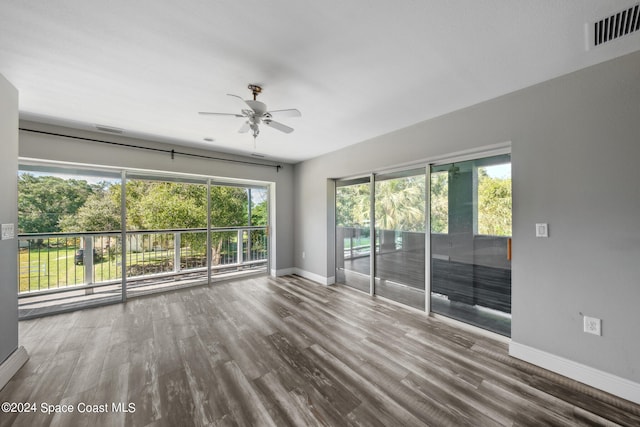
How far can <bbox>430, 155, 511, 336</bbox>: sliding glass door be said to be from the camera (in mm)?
2486

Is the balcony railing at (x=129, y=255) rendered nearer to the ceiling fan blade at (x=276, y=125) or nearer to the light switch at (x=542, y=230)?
the ceiling fan blade at (x=276, y=125)

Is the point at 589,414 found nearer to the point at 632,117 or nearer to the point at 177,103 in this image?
the point at 632,117

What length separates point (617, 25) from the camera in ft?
4.70

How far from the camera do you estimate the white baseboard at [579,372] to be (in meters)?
1.68

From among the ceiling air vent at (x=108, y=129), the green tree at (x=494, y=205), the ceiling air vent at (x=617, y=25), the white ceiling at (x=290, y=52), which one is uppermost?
the ceiling air vent at (x=108, y=129)

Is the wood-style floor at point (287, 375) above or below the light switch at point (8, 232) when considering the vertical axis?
below

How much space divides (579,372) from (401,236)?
2.08 meters

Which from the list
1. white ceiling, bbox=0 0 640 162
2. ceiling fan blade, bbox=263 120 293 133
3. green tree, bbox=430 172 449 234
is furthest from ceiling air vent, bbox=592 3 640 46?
ceiling fan blade, bbox=263 120 293 133

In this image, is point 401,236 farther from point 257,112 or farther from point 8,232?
point 8,232

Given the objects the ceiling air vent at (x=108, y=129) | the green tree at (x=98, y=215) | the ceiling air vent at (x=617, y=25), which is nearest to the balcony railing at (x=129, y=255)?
the green tree at (x=98, y=215)

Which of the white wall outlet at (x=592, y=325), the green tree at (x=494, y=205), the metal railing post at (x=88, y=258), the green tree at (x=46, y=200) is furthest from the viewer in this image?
the metal railing post at (x=88, y=258)

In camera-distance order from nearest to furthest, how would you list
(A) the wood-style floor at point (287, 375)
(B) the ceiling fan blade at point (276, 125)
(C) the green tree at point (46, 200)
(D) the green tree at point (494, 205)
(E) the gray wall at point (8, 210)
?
(A) the wood-style floor at point (287, 375) → (E) the gray wall at point (8, 210) → (B) the ceiling fan blade at point (276, 125) → (D) the green tree at point (494, 205) → (C) the green tree at point (46, 200)

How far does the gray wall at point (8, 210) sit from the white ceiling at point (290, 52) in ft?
0.88

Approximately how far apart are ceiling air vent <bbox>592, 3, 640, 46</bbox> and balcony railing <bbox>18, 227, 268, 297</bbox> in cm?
522
